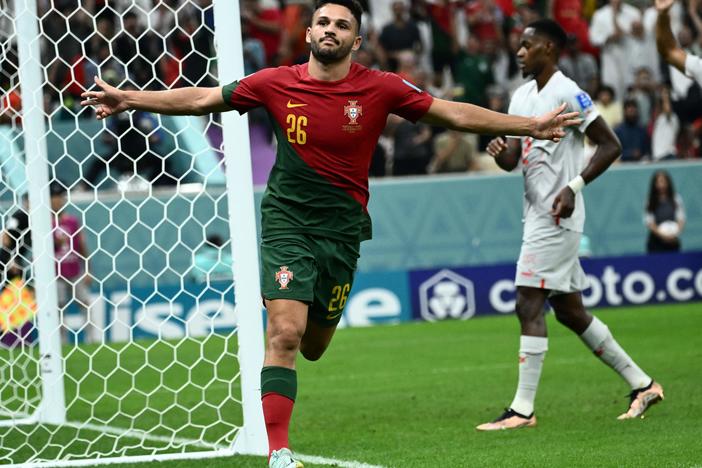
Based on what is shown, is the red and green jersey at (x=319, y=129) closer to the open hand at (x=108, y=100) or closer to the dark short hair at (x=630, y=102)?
the open hand at (x=108, y=100)

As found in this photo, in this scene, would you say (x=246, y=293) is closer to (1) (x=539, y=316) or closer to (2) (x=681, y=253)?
(1) (x=539, y=316)

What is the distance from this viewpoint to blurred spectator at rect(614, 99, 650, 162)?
20.2m

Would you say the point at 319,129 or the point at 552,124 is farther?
the point at 319,129

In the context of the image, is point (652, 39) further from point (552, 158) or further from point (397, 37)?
point (552, 158)

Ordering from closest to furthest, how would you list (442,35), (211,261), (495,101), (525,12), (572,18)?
(211,261), (495,101), (525,12), (442,35), (572,18)

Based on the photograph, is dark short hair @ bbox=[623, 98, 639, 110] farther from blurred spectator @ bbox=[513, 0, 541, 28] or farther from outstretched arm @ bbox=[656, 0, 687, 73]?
outstretched arm @ bbox=[656, 0, 687, 73]

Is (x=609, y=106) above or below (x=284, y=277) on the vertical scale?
above

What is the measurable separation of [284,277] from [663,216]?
14087mm

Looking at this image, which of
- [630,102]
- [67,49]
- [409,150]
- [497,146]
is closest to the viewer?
[497,146]

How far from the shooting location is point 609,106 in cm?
2059

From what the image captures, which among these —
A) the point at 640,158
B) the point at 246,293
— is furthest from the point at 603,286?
the point at 246,293

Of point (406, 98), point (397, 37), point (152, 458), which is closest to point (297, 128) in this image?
point (406, 98)

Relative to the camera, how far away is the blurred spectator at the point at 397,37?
68.0 ft

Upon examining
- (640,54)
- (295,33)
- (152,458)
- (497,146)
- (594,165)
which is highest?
(295,33)
